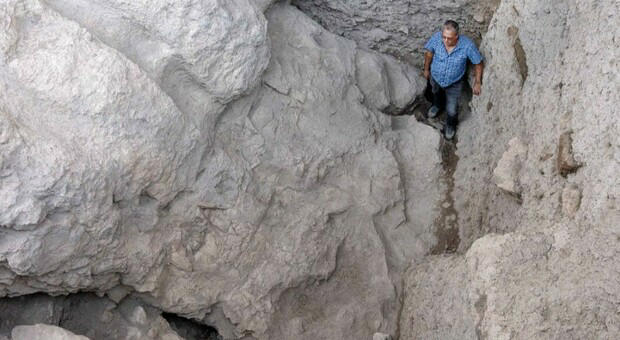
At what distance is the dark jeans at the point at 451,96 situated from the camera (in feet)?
14.0

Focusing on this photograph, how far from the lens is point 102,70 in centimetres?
291

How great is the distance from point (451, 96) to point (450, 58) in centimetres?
30

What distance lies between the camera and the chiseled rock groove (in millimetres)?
2846

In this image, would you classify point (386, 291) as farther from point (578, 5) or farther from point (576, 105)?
point (578, 5)

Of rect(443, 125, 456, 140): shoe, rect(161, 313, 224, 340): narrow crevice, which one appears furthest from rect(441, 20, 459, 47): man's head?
rect(161, 313, 224, 340): narrow crevice

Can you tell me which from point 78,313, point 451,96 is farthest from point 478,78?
point 78,313

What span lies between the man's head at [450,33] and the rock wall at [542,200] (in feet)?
0.71

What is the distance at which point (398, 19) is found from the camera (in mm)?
4277

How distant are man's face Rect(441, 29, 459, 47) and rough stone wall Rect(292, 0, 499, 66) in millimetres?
230

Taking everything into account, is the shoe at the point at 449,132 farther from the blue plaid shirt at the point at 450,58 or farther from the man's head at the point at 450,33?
the man's head at the point at 450,33

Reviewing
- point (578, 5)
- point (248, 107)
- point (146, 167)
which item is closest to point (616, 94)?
point (578, 5)

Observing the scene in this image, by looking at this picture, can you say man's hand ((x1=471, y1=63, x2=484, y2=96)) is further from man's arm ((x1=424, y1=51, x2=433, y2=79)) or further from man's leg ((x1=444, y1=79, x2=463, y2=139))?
man's arm ((x1=424, y1=51, x2=433, y2=79))

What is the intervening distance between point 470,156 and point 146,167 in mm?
2055

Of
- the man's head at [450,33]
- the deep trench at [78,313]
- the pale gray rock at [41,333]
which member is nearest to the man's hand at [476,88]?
the man's head at [450,33]
